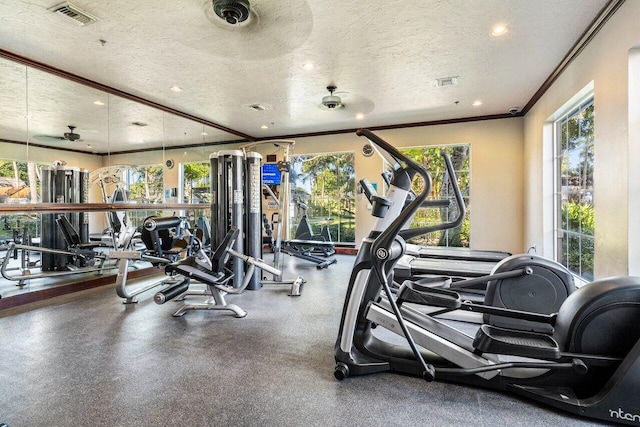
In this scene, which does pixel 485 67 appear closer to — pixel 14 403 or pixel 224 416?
pixel 224 416

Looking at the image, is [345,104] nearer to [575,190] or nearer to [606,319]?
A: [575,190]

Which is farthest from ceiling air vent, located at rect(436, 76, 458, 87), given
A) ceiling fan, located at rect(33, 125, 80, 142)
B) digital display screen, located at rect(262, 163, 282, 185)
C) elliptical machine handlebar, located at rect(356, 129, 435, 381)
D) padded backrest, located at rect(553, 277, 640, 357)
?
ceiling fan, located at rect(33, 125, 80, 142)

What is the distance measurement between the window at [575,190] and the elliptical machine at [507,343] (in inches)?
94.6

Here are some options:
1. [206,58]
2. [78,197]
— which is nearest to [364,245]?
[206,58]

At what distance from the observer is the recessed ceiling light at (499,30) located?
3.26 meters

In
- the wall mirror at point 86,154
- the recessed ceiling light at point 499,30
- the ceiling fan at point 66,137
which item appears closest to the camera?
the recessed ceiling light at point 499,30

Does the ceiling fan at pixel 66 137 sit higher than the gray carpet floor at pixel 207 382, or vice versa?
the ceiling fan at pixel 66 137

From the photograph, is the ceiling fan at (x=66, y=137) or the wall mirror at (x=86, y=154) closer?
the wall mirror at (x=86, y=154)

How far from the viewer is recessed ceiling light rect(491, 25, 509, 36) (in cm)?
326

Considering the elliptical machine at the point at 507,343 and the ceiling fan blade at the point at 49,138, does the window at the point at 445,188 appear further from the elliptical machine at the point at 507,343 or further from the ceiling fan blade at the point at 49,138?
the ceiling fan blade at the point at 49,138

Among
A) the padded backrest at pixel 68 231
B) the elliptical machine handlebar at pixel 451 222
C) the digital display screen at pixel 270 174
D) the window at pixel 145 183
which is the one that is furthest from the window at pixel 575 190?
the padded backrest at pixel 68 231

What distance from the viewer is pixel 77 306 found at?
380 cm

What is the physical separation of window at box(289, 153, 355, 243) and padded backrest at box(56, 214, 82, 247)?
4.35 meters

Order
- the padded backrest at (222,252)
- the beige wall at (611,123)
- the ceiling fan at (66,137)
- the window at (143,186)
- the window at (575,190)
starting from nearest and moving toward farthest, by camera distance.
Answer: the beige wall at (611,123)
the padded backrest at (222,252)
the window at (575,190)
the ceiling fan at (66,137)
the window at (143,186)
